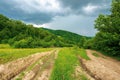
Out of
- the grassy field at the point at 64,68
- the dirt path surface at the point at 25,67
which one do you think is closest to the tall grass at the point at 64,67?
the grassy field at the point at 64,68

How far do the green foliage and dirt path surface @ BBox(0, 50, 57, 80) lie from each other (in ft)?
52.5

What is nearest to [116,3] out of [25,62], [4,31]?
[25,62]

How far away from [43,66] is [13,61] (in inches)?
246

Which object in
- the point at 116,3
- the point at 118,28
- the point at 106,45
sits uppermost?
the point at 116,3

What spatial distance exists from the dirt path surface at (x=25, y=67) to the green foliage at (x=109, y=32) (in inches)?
630

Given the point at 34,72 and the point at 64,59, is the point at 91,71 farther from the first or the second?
the point at 34,72

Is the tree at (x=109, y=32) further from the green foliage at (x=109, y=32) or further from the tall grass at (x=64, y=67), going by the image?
the tall grass at (x=64, y=67)

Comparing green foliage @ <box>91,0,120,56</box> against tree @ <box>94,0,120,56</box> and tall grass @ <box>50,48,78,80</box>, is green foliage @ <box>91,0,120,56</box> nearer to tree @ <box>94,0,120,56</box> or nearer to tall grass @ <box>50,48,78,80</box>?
tree @ <box>94,0,120,56</box>

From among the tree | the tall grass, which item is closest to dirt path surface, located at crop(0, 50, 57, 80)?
the tall grass

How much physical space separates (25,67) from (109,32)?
26490 millimetres

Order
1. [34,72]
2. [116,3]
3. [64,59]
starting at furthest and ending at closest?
1. [116,3]
2. [64,59]
3. [34,72]

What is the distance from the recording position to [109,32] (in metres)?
55.4

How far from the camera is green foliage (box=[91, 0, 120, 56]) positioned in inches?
2040

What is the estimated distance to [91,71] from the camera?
33.9m
